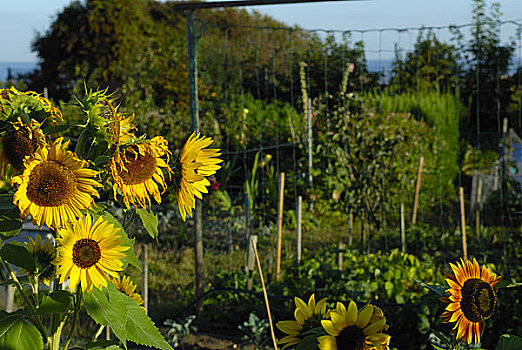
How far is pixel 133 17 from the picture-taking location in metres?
10.2

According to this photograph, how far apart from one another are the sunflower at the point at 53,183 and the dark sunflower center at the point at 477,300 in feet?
2.37

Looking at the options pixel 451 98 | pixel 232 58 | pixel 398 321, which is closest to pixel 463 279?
pixel 398 321

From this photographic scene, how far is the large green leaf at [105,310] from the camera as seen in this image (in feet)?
3.67

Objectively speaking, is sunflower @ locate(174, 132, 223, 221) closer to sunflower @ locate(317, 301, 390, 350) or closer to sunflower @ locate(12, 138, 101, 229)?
sunflower @ locate(12, 138, 101, 229)

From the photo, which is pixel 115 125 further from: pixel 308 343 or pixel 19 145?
pixel 308 343

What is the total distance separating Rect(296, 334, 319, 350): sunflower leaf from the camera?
3.75 ft

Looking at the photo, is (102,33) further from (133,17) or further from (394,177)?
(394,177)

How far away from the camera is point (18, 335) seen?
3.73 feet

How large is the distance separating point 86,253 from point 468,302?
2.37 feet

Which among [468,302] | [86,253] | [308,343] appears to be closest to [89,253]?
[86,253]

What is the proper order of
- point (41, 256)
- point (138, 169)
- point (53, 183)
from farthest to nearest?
point (41, 256)
point (138, 169)
point (53, 183)

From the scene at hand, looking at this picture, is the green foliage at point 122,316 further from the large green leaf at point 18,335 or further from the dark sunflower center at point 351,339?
the dark sunflower center at point 351,339

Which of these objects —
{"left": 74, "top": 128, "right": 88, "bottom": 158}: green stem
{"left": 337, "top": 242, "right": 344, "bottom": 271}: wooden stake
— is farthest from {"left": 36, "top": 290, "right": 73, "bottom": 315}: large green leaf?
{"left": 337, "top": 242, "right": 344, "bottom": 271}: wooden stake

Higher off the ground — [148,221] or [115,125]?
[115,125]
